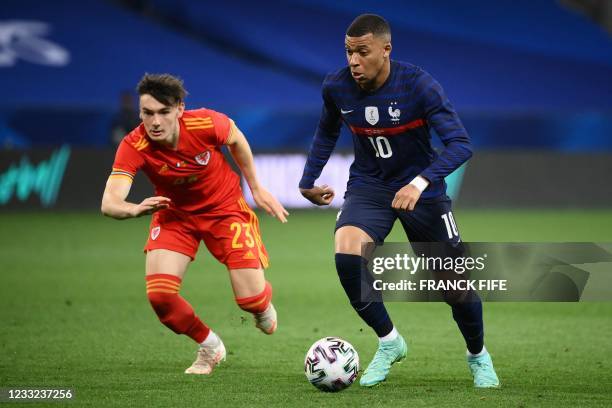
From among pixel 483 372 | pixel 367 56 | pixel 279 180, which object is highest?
pixel 367 56

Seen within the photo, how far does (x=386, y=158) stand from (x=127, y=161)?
59.4 inches

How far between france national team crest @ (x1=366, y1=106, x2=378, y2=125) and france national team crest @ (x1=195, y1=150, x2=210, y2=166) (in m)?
1.08

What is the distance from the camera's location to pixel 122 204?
619 centimetres

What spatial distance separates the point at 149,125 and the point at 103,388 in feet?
4.98

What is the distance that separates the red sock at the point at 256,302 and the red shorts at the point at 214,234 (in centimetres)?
19

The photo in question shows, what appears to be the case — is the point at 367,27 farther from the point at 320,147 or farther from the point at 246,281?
the point at 246,281

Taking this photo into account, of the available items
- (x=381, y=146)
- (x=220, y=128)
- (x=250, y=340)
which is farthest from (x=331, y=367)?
(x=250, y=340)

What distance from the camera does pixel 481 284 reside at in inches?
226

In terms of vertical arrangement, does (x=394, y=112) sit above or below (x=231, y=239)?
above

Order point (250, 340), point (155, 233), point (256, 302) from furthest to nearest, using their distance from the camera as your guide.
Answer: point (250, 340) < point (256, 302) < point (155, 233)

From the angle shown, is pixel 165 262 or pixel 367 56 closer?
pixel 367 56

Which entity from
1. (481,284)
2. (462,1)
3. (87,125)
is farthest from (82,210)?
(481,284)

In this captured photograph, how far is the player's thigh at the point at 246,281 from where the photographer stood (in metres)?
7.00

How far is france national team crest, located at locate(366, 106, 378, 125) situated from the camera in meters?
6.45
